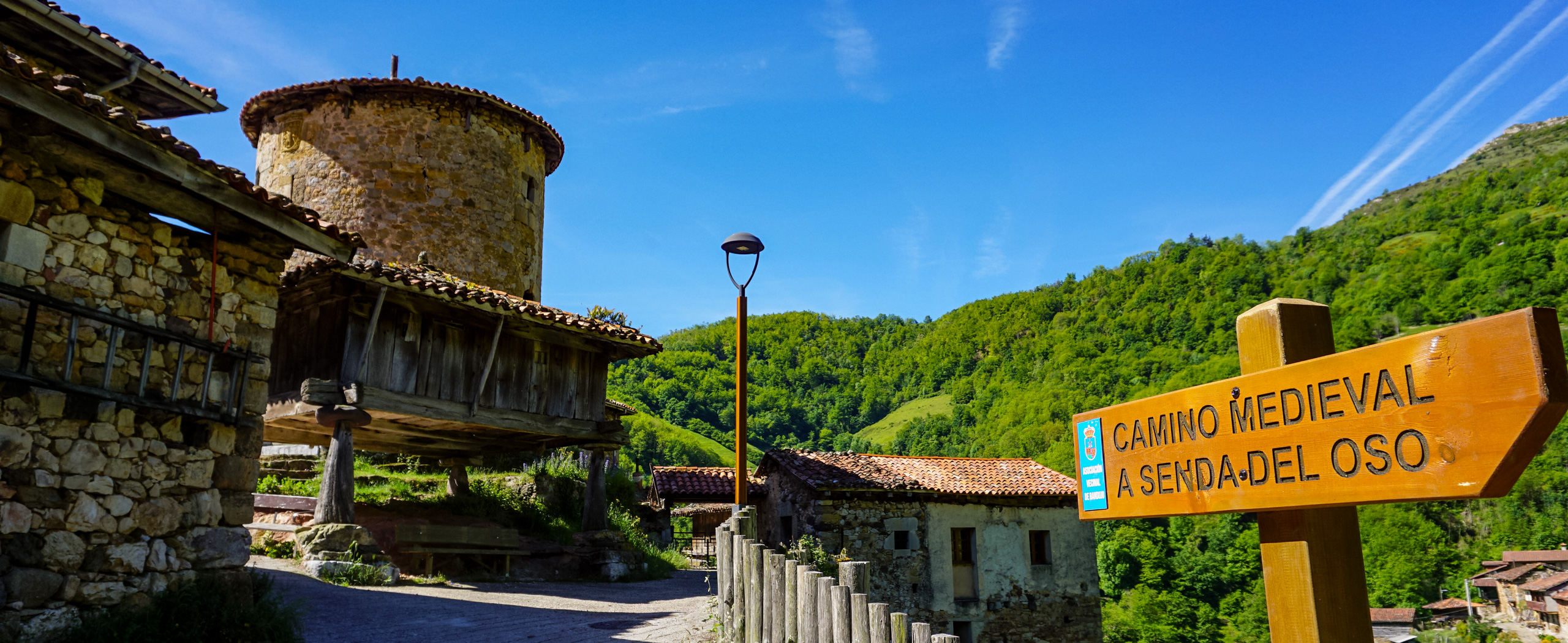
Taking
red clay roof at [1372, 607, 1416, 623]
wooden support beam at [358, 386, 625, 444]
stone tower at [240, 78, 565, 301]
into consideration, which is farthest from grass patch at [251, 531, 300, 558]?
red clay roof at [1372, 607, 1416, 623]

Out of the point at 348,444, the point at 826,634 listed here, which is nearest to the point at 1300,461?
the point at 826,634

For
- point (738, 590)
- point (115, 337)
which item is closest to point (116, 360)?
point (115, 337)

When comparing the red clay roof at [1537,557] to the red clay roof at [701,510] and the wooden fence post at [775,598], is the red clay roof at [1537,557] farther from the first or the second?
the wooden fence post at [775,598]

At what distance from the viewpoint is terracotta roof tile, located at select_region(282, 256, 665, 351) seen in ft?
32.8

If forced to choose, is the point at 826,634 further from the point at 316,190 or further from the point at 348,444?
the point at 316,190

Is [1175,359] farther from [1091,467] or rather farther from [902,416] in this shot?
[1091,467]

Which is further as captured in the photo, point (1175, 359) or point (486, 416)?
point (1175, 359)

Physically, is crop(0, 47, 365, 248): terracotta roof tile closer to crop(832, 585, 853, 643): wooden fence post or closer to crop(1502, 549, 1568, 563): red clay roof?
crop(832, 585, 853, 643): wooden fence post

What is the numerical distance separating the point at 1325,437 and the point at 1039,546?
20098mm

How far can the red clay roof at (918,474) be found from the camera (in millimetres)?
19328

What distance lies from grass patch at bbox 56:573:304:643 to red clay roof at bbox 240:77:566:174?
36.0ft

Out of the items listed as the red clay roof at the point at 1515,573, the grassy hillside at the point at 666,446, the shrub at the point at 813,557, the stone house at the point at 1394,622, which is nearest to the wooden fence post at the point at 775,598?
the shrub at the point at 813,557

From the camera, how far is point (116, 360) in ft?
19.2

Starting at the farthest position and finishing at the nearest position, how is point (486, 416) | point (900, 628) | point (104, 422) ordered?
point (486, 416), point (104, 422), point (900, 628)
